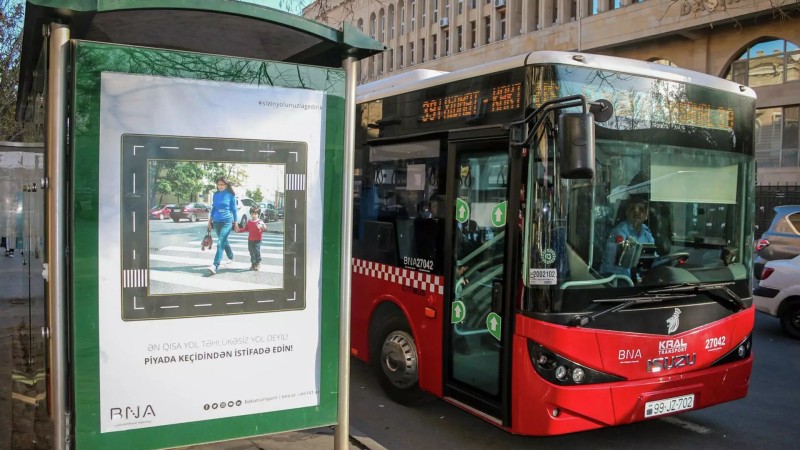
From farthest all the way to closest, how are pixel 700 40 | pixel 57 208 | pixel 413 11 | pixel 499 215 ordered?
pixel 413 11 < pixel 700 40 < pixel 499 215 < pixel 57 208

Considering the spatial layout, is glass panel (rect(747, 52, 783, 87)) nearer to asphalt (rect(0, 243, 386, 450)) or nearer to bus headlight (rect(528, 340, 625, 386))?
bus headlight (rect(528, 340, 625, 386))

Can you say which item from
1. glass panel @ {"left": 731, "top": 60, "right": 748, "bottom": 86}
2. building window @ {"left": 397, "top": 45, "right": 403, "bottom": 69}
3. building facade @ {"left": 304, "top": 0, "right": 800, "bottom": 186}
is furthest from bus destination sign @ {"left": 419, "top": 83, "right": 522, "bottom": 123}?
building window @ {"left": 397, "top": 45, "right": 403, "bottom": 69}

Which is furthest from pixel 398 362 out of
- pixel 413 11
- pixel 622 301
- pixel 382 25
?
pixel 382 25

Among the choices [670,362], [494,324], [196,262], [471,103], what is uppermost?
[471,103]

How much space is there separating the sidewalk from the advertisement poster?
126 cm

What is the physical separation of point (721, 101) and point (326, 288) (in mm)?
3592

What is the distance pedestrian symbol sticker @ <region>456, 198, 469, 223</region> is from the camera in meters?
5.22

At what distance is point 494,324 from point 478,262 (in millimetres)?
519

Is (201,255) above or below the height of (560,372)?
above

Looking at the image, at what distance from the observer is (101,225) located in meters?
3.13

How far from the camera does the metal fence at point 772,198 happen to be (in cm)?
2444

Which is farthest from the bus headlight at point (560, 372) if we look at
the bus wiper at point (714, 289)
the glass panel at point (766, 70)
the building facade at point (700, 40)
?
the glass panel at point (766, 70)

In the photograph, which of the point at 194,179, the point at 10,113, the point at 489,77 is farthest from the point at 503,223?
the point at 10,113

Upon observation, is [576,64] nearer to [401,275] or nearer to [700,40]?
[401,275]
